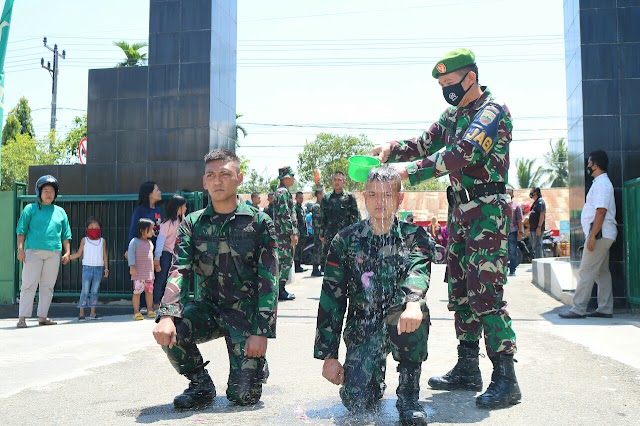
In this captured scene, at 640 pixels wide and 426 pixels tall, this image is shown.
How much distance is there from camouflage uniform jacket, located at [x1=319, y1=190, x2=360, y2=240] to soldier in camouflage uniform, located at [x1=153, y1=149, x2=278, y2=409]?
6272mm

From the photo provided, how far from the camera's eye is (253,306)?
398cm

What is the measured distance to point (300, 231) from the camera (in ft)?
48.6

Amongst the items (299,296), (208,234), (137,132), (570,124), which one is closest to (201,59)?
(137,132)

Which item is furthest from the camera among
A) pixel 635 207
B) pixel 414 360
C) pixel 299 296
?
pixel 299 296

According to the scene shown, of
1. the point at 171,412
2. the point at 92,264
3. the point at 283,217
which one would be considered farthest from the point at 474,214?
the point at 283,217

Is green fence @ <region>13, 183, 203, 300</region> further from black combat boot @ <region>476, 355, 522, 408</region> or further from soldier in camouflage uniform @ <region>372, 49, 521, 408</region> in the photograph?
black combat boot @ <region>476, 355, 522, 408</region>

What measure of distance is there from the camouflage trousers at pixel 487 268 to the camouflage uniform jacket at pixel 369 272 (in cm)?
54

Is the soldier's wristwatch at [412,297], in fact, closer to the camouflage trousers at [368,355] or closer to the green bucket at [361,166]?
the camouflage trousers at [368,355]

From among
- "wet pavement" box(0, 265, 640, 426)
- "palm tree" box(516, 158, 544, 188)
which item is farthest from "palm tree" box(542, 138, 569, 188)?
"wet pavement" box(0, 265, 640, 426)

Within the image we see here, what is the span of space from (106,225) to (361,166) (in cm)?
652

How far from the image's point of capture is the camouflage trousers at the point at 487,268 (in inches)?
154

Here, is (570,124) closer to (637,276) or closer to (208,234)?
(637,276)

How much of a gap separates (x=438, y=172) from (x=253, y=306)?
1395 mm

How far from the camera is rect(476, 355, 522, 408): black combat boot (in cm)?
378
